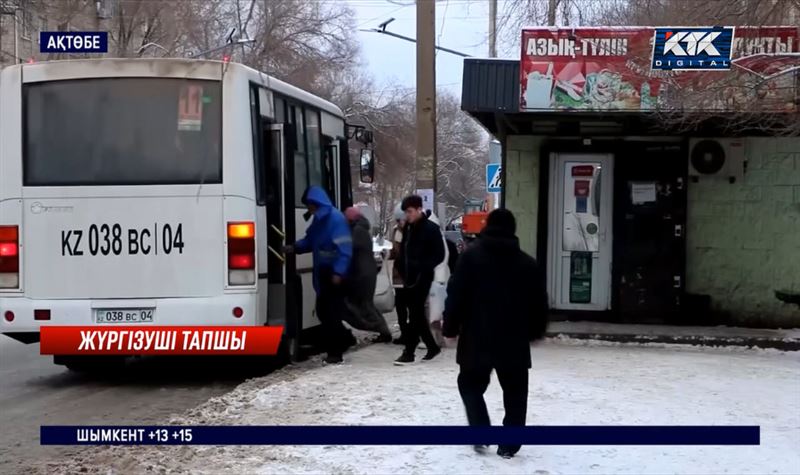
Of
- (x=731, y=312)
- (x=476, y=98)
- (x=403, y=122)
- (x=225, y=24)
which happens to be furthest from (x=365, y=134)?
(x=403, y=122)

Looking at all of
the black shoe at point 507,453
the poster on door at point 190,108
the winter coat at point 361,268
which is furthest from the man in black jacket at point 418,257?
the black shoe at point 507,453

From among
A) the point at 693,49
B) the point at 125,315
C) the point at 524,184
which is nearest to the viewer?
the point at 125,315

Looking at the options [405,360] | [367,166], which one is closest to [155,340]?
[405,360]

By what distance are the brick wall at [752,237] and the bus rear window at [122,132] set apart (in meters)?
7.37

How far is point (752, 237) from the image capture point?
43.6 ft

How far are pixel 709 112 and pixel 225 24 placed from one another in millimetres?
35748

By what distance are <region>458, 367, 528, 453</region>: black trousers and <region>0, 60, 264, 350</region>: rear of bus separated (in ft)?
11.4

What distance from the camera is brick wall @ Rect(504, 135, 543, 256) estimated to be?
1360cm

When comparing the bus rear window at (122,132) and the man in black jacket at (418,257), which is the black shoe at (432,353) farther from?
the bus rear window at (122,132)

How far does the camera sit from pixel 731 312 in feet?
43.7

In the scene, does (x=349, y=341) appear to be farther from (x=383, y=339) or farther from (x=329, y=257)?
(x=329, y=257)

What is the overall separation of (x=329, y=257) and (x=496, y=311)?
4267 mm

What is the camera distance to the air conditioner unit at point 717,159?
43.2 ft

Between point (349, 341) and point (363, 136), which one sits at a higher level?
point (363, 136)
